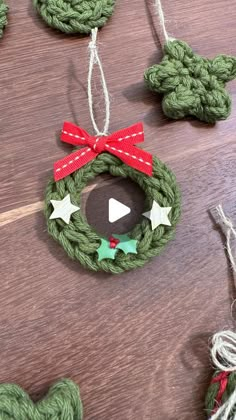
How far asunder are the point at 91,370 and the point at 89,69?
41 centimetres

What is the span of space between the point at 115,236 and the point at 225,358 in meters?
0.21

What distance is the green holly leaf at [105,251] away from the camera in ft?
1.86

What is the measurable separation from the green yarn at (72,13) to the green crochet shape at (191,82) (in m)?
0.11

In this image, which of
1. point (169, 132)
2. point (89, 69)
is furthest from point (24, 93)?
point (169, 132)

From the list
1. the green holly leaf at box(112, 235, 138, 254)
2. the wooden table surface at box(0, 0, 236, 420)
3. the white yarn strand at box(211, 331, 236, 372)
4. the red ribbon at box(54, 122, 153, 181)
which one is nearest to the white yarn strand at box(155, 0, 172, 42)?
the wooden table surface at box(0, 0, 236, 420)

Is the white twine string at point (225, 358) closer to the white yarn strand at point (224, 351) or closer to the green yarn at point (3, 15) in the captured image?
the white yarn strand at point (224, 351)

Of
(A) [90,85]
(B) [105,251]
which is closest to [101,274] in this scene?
(B) [105,251]

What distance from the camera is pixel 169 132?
67 centimetres

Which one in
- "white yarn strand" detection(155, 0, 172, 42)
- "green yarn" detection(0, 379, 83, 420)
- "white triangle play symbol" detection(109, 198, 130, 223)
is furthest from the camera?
"white yarn strand" detection(155, 0, 172, 42)

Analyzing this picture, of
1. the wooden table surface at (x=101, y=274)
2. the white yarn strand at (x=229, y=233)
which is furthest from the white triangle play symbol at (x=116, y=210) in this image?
the white yarn strand at (x=229, y=233)

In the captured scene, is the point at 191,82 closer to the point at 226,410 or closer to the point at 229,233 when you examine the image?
the point at 229,233

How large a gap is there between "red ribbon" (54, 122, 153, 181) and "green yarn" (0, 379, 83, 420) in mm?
256

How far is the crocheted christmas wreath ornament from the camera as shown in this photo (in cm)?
57

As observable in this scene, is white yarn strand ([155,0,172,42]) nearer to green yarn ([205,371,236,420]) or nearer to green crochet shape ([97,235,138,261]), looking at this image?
green crochet shape ([97,235,138,261])
